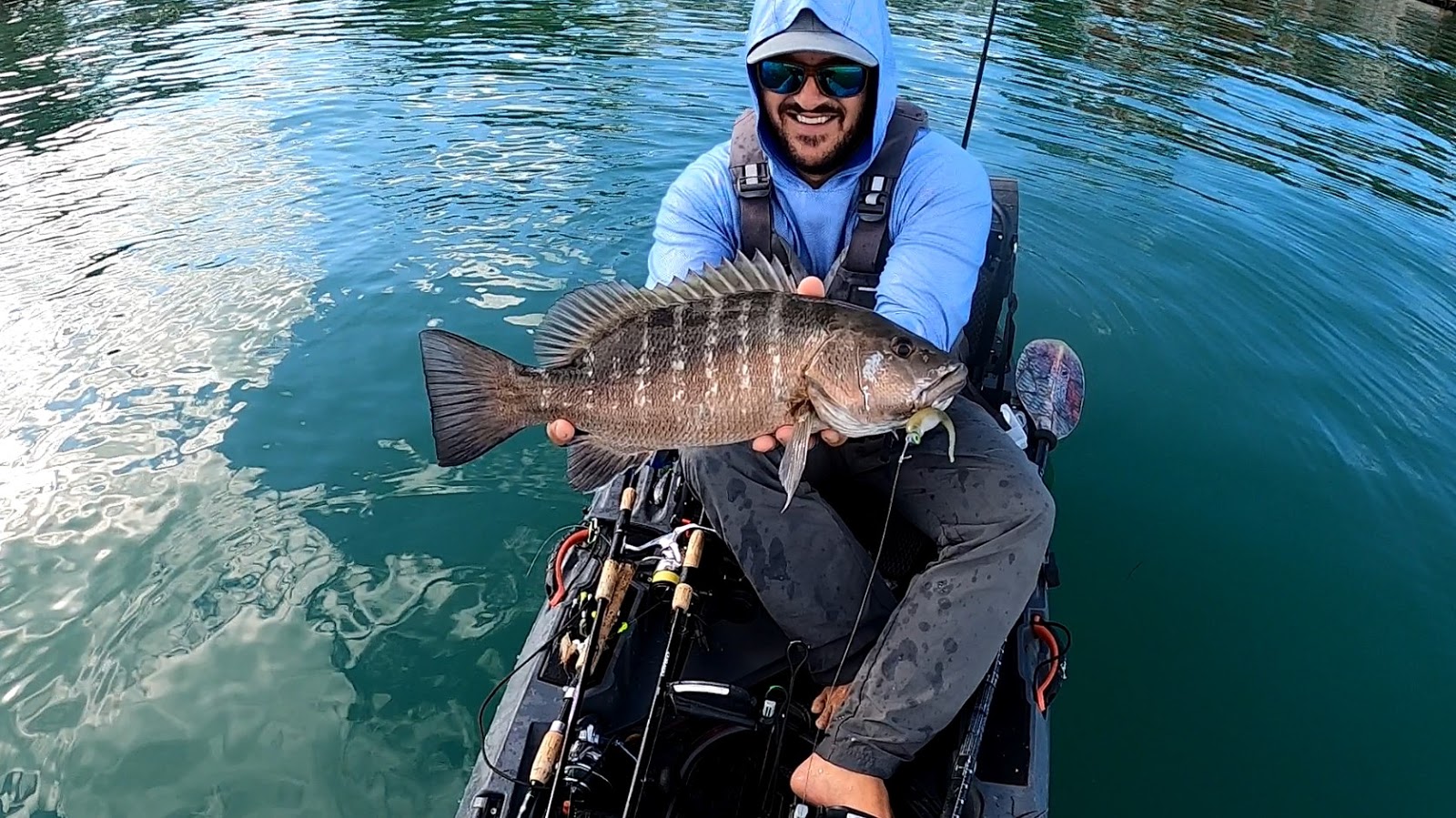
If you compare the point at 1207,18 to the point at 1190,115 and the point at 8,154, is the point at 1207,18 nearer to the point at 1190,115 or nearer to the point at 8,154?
the point at 1190,115

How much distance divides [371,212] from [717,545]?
774 centimetres

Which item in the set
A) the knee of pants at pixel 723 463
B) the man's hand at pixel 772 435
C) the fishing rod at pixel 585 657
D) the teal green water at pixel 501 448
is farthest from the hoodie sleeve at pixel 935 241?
the teal green water at pixel 501 448

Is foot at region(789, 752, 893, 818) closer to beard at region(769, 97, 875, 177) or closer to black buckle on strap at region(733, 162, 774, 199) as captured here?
black buckle on strap at region(733, 162, 774, 199)

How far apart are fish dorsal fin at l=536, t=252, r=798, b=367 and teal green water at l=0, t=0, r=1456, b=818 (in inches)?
91.2

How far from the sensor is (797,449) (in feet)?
9.74

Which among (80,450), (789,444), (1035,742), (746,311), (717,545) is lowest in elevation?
(80,450)

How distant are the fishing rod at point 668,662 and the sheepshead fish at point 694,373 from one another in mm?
527

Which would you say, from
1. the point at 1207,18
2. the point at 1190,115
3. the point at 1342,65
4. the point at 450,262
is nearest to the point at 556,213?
the point at 450,262

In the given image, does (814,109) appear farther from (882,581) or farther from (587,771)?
(587,771)

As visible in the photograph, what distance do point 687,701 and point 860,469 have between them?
3.90 ft

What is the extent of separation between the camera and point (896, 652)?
9.84 ft

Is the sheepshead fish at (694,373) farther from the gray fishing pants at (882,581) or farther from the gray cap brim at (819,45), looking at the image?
the gray cap brim at (819,45)

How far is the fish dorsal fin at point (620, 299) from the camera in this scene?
10.3 ft

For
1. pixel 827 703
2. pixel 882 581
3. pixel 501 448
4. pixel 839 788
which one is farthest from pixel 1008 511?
pixel 501 448
